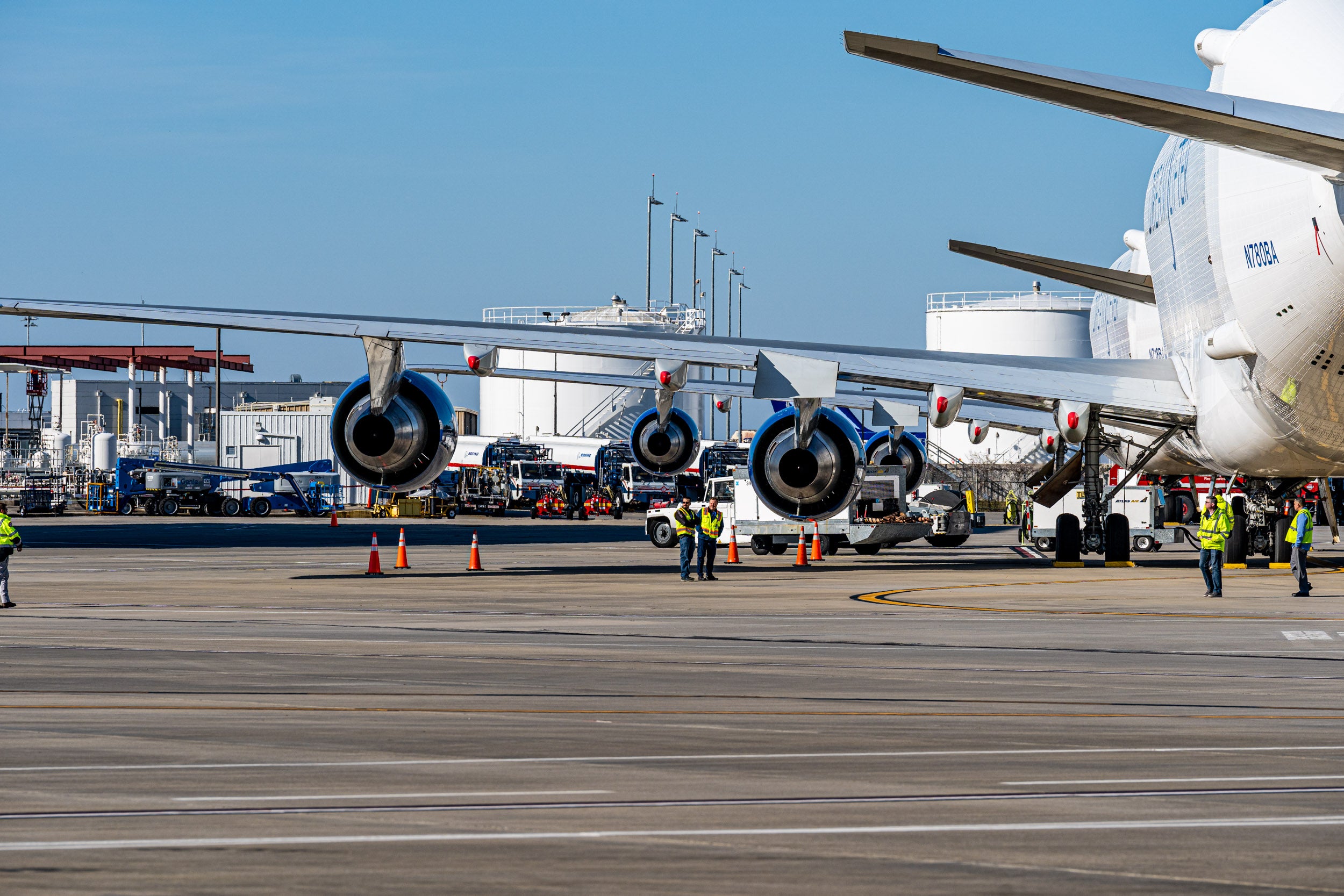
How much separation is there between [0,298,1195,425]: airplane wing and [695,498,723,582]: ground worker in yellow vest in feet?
13.2

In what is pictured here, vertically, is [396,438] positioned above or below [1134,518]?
above

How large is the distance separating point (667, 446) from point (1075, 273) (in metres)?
9.27

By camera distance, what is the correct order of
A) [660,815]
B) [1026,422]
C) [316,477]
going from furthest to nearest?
[316,477] < [1026,422] < [660,815]

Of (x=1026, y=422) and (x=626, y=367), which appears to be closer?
(x=1026, y=422)

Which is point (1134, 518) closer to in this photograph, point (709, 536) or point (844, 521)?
point (844, 521)

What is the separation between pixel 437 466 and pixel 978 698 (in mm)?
14175

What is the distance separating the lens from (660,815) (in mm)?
6195

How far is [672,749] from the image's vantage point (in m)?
8.05

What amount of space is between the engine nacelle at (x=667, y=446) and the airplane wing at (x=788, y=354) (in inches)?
312

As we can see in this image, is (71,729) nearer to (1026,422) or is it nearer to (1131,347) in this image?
(1131,347)

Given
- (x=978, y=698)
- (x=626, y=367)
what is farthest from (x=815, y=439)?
(x=626, y=367)

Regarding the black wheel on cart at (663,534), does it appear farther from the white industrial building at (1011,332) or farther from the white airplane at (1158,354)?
the white industrial building at (1011,332)

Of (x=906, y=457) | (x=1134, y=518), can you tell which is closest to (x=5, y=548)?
(x=906, y=457)

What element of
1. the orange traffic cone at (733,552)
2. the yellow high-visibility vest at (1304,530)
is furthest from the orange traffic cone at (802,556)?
the yellow high-visibility vest at (1304,530)
